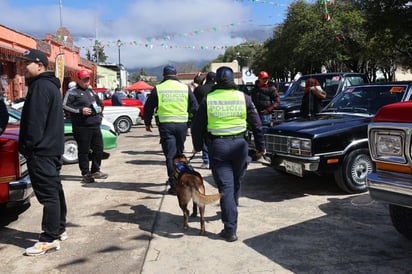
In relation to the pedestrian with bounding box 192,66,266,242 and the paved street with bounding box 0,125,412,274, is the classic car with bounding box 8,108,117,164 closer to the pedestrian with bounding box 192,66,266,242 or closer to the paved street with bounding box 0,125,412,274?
the paved street with bounding box 0,125,412,274

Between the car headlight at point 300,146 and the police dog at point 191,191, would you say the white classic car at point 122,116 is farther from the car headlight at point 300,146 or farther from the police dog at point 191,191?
the police dog at point 191,191

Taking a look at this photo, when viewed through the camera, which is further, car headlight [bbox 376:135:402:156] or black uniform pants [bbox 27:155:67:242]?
black uniform pants [bbox 27:155:67:242]

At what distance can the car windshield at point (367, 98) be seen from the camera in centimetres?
678

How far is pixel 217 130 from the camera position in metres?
4.65

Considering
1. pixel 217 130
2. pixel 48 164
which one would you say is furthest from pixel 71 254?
pixel 217 130

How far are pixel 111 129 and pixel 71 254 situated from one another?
20.9 ft

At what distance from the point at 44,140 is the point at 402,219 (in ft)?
11.9

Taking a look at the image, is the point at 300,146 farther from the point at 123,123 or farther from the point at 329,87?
the point at 123,123

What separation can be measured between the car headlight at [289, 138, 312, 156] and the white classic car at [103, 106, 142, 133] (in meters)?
11.5

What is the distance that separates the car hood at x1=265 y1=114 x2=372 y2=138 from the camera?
242 inches

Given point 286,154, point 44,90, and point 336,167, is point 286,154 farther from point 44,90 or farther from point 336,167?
point 44,90

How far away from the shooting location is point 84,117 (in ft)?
24.8

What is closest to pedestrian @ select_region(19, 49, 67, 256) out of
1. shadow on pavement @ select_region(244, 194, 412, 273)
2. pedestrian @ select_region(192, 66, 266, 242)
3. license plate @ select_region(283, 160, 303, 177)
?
pedestrian @ select_region(192, 66, 266, 242)

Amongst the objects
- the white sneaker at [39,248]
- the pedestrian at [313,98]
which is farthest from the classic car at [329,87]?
the white sneaker at [39,248]
